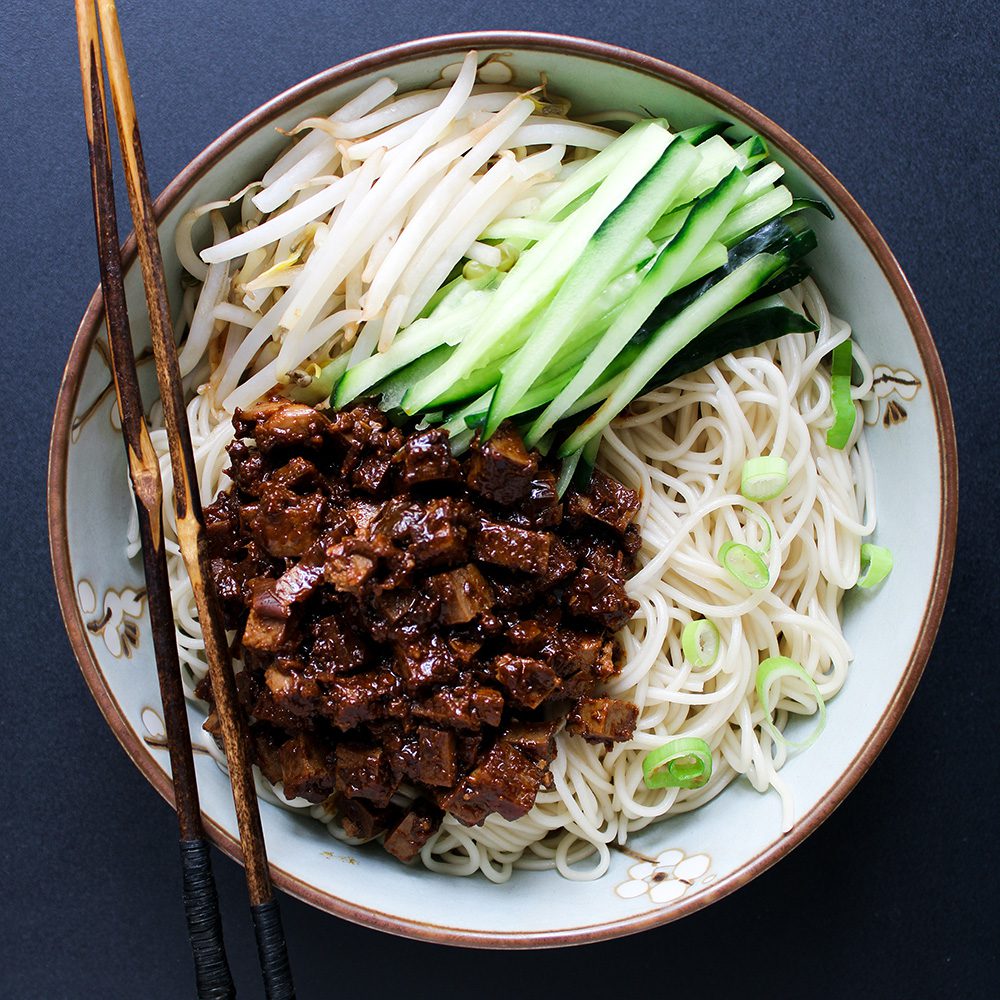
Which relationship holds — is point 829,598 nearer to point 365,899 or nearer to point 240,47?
point 365,899

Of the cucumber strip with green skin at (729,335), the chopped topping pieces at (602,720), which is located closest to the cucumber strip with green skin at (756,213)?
the cucumber strip with green skin at (729,335)

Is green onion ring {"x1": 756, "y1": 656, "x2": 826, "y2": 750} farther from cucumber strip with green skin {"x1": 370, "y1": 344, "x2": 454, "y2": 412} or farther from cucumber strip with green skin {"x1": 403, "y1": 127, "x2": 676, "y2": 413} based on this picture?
cucumber strip with green skin {"x1": 370, "y1": 344, "x2": 454, "y2": 412}

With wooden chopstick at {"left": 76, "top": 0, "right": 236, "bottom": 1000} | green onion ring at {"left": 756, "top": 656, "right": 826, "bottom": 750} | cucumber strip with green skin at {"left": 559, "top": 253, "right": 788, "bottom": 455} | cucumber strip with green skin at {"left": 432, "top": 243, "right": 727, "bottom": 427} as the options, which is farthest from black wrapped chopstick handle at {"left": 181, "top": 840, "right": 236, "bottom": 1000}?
green onion ring at {"left": 756, "top": 656, "right": 826, "bottom": 750}

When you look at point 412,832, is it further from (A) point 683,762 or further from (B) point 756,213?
(B) point 756,213

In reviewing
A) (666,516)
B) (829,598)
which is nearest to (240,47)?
(666,516)

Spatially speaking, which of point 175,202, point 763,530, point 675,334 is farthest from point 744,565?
point 175,202

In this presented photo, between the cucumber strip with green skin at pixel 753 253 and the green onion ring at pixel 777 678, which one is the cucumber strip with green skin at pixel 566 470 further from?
the green onion ring at pixel 777 678
